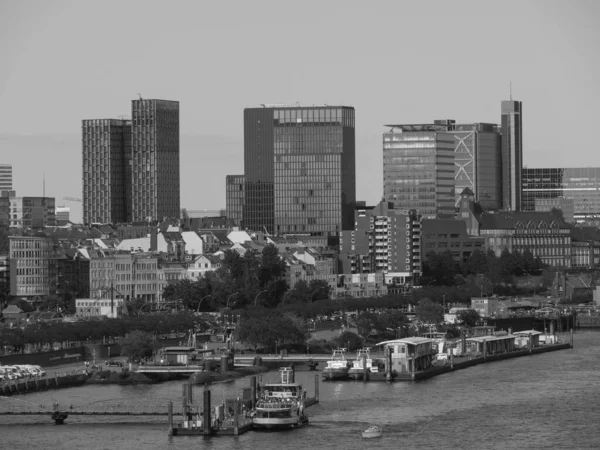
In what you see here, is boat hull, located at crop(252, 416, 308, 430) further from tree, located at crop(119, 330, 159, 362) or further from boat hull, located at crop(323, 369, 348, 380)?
tree, located at crop(119, 330, 159, 362)

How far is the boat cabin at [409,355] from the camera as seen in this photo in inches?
5054

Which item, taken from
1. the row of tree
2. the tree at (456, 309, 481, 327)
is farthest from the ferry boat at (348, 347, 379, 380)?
the row of tree

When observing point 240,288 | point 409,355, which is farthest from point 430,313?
point 409,355

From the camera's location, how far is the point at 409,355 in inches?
5098

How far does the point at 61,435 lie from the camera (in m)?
97.8

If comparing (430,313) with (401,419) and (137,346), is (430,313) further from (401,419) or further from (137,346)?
(401,419)

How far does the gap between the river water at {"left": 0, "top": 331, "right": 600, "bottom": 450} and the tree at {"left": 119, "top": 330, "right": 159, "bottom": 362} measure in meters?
10.5

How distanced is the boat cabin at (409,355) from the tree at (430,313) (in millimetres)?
40286

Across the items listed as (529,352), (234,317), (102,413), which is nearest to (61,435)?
(102,413)

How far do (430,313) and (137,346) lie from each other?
155ft

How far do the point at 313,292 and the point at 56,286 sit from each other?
86.4 ft

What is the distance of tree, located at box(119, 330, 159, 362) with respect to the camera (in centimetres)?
13400

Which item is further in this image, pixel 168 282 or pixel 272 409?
pixel 168 282

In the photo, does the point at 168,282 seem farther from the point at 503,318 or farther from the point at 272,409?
the point at 272,409
